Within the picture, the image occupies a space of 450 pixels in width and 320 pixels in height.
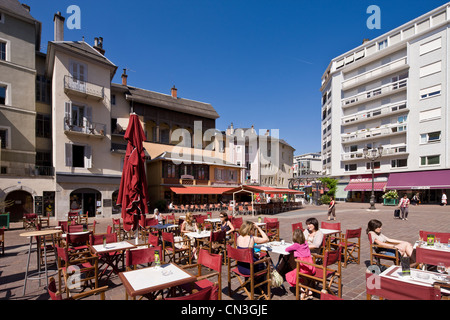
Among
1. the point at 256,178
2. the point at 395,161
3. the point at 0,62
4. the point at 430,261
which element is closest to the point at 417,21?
the point at 395,161

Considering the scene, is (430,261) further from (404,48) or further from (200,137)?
(404,48)

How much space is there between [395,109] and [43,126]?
41.9m

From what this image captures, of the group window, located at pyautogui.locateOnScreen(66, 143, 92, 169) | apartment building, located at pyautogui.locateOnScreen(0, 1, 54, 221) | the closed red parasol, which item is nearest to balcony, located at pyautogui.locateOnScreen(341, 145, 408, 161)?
window, located at pyautogui.locateOnScreen(66, 143, 92, 169)

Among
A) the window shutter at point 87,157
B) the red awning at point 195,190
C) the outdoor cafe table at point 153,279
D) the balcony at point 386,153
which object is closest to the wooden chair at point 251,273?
the outdoor cafe table at point 153,279

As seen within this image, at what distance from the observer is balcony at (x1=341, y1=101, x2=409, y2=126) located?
104 ft

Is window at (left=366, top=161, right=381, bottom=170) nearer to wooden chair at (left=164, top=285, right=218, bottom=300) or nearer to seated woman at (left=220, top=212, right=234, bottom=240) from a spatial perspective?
seated woman at (left=220, top=212, right=234, bottom=240)

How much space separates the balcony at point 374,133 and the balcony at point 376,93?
15.3 feet

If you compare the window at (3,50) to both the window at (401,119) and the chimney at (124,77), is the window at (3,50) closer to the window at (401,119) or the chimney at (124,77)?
the chimney at (124,77)

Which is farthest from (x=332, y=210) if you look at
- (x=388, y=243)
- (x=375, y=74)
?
(x=375, y=74)

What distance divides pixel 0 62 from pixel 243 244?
22.4 m

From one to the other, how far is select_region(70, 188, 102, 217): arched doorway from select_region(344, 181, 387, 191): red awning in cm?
3360

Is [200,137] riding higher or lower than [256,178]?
higher

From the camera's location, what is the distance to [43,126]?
19203mm

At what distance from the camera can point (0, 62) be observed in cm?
1662
